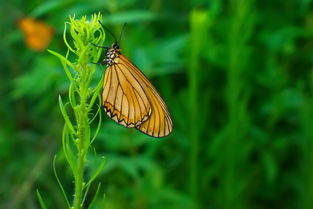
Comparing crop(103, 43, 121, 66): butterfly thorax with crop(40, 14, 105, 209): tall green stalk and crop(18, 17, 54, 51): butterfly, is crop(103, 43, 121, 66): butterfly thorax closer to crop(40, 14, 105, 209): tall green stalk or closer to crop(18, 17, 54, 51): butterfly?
crop(40, 14, 105, 209): tall green stalk

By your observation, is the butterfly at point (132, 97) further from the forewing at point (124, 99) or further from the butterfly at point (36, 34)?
the butterfly at point (36, 34)

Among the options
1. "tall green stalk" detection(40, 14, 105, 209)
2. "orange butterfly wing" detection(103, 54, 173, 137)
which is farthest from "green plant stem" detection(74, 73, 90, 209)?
"orange butterfly wing" detection(103, 54, 173, 137)

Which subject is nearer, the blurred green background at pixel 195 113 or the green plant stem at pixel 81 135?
the green plant stem at pixel 81 135

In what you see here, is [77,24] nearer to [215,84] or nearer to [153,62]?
[153,62]

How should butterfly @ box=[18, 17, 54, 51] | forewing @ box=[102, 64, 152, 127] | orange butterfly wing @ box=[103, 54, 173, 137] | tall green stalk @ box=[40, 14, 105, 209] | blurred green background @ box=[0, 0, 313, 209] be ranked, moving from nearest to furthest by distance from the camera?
1. tall green stalk @ box=[40, 14, 105, 209]
2. forewing @ box=[102, 64, 152, 127]
3. orange butterfly wing @ box=[103, 54, 173, 137]
4. blurred green background @ box=[0, 0, 313, 209]
5. butterfly @ box=[18, 17, 54, 51]

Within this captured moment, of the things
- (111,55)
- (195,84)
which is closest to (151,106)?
(111,55)

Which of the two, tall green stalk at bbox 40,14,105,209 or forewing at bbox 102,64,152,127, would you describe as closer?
tall green stalk at bbox 40,14,105,209

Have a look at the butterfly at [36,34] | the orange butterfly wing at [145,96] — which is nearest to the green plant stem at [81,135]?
the orange butterfly wing at [145,96]
